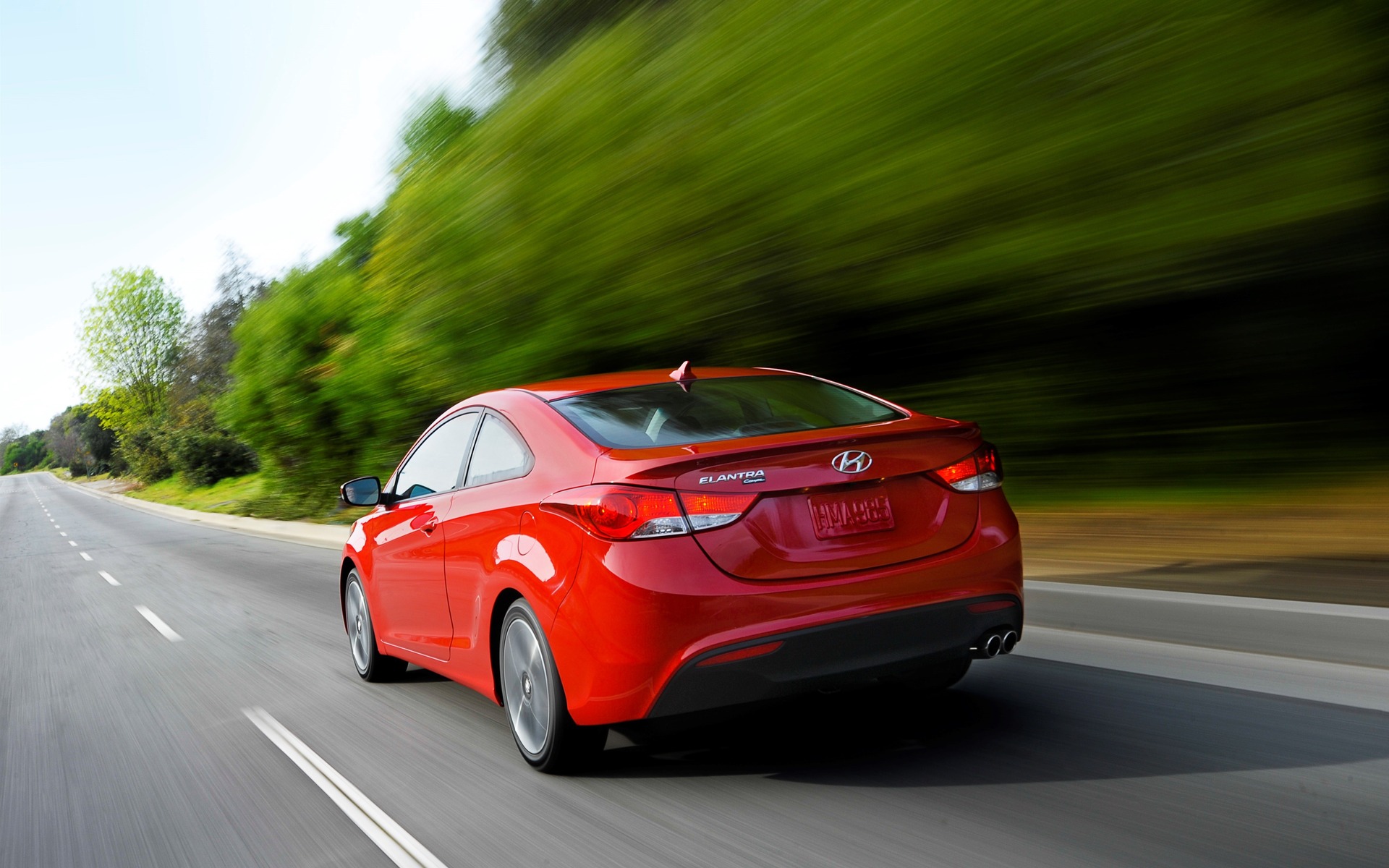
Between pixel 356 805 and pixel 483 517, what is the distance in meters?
1.21

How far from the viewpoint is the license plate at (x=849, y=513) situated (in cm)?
393

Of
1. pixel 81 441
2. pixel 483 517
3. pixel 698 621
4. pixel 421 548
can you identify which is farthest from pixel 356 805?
pixel 81 441

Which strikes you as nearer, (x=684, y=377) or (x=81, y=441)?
(x=684, y=377)

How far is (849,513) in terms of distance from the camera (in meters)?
3.97

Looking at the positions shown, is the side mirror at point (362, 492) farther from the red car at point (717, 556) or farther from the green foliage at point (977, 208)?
the green foliage at point (977, 208)

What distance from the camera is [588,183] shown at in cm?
1170

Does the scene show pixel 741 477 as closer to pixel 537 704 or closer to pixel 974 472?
pixel 974 472

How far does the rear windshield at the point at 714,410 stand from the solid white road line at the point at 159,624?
6.16 meters

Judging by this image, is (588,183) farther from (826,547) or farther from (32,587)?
(32,587)

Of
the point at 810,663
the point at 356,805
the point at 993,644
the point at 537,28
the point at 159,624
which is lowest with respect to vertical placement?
the point at 159,624

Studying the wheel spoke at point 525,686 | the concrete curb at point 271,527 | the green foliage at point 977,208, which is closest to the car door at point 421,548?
the wheel spoke at point 525,686

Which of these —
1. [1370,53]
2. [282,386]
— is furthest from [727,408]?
[282,386]

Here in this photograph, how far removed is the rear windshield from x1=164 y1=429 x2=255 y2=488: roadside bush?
54.5 metres

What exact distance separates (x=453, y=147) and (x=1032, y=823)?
12.6 meters
